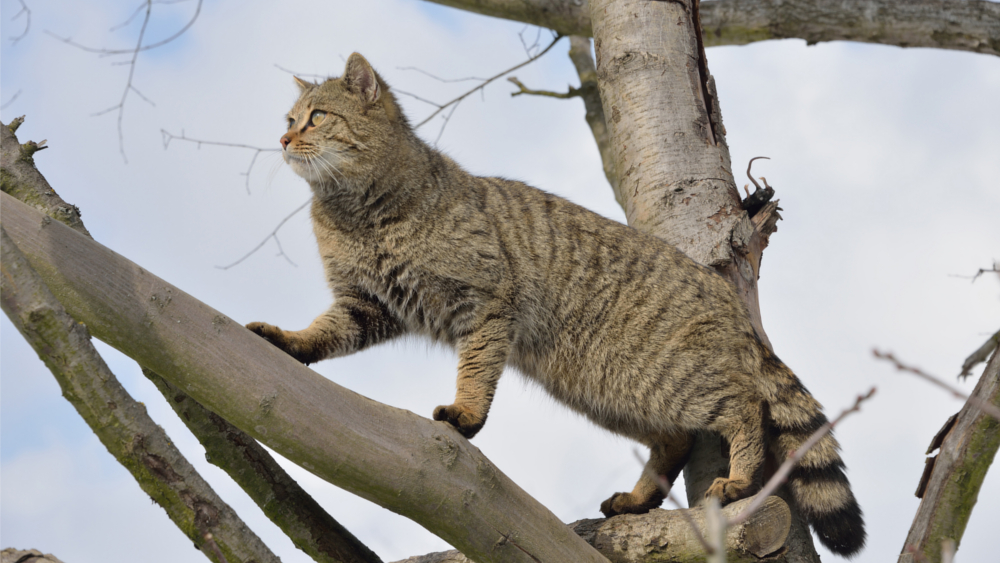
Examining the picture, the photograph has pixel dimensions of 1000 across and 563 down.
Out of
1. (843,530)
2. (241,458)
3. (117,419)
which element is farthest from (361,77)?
(843,530)

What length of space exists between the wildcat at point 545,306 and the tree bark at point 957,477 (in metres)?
0.60

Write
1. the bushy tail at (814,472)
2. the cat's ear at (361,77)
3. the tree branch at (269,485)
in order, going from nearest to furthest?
1. the tree branch at (269,485)
2. the bushy tail at (814,472)
3. the cat's ear at (361,77)

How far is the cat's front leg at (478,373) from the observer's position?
2.84 metres

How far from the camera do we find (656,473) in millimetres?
3502

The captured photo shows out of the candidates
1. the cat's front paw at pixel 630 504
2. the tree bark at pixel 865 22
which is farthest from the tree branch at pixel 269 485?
the tree bark at pixel 865 22

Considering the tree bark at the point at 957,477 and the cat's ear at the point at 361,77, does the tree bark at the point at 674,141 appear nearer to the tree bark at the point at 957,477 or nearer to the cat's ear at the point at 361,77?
the tree bark at the point at 957,477

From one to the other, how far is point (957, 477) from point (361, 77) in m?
2.92

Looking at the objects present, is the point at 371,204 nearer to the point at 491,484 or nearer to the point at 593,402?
the point at 593,402

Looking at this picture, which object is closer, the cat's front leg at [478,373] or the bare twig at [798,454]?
the bare twig at [798,454]

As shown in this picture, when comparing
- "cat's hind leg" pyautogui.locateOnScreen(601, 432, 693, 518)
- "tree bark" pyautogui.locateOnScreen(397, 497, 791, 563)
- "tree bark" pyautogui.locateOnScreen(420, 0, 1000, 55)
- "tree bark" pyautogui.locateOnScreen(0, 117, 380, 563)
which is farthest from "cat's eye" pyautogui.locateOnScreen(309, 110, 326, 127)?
"tree bark" pyautogui.locateOnScreen(420, 0, 1000, 55)

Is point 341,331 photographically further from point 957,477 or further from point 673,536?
point 957,477

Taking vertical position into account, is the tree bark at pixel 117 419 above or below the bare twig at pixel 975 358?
below

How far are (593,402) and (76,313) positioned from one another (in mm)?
2181

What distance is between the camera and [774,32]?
229 inches
